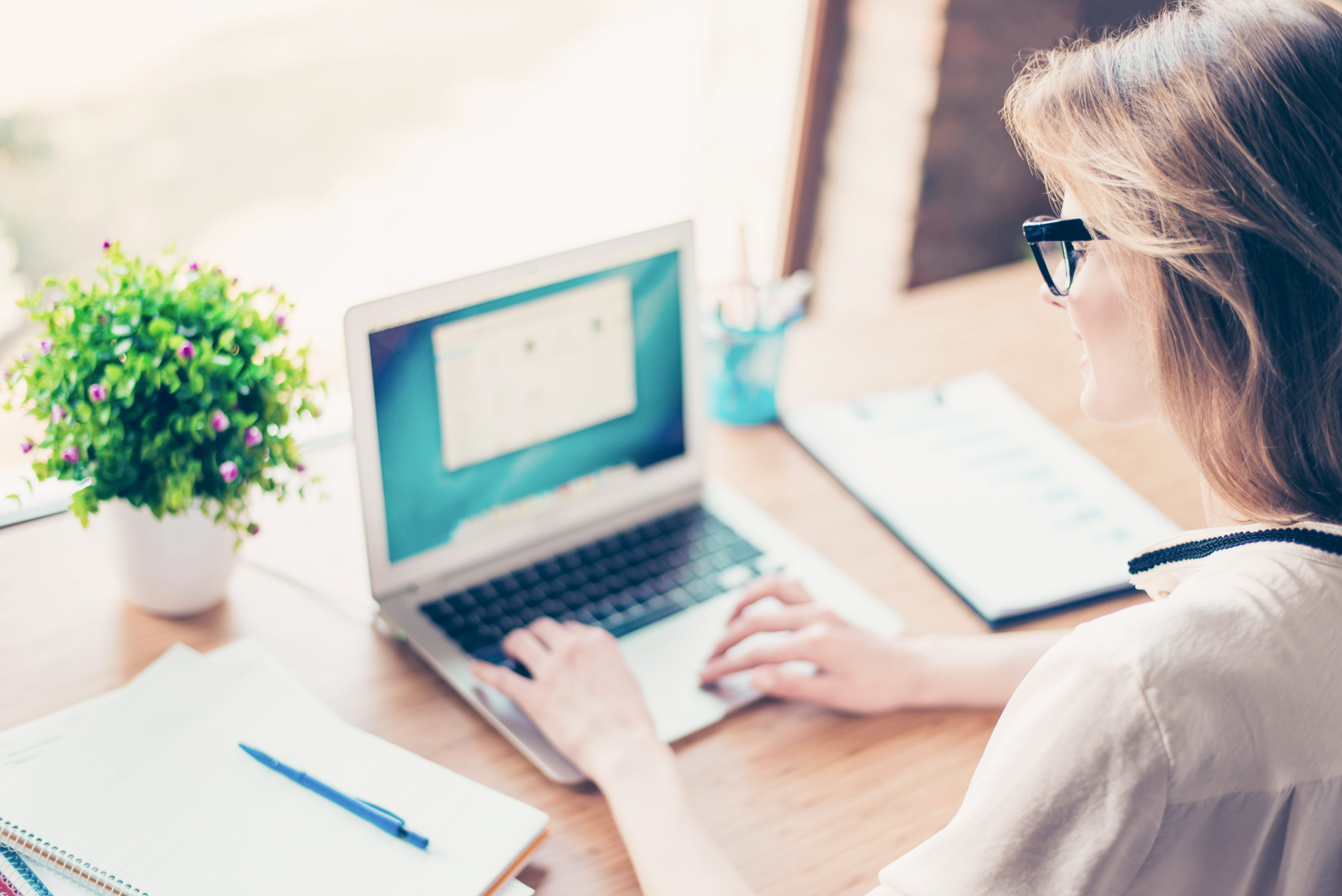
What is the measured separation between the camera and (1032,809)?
56 centimetres

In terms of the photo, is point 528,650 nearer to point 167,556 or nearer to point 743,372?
point 167,556

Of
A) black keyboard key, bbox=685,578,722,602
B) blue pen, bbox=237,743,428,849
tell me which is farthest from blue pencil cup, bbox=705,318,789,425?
blue pen, bbox=237,743,428,849

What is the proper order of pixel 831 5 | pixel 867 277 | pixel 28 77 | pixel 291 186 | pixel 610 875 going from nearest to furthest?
pixel 610 875
pixel 831 5
pixel 867 277
pixel 28 77
pixel 291 186

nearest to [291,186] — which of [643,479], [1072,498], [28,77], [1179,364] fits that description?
[28,77]

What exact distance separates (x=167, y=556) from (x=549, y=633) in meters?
0.33

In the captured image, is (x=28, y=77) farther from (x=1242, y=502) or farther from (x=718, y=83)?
(x=1242, y=502)

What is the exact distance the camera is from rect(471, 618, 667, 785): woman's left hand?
0.81 m

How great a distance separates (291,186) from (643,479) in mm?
2481

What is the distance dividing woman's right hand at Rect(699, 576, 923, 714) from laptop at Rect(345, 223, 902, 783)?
0.09 feet

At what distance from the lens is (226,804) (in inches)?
28.9

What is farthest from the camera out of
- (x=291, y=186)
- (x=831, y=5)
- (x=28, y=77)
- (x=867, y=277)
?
(x=291, y=186)

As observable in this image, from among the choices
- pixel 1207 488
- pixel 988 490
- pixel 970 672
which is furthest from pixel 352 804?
pixel 988 490

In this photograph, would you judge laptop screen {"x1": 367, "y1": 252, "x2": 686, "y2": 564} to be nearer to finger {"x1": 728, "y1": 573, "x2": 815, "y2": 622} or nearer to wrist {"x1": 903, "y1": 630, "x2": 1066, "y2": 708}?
finger {"x1": 728, "y1": 573, "x2": 815, "y2": 622}

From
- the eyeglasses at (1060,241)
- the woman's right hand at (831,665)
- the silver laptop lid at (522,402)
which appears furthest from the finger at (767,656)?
the eyeglasses at (1060,241)
